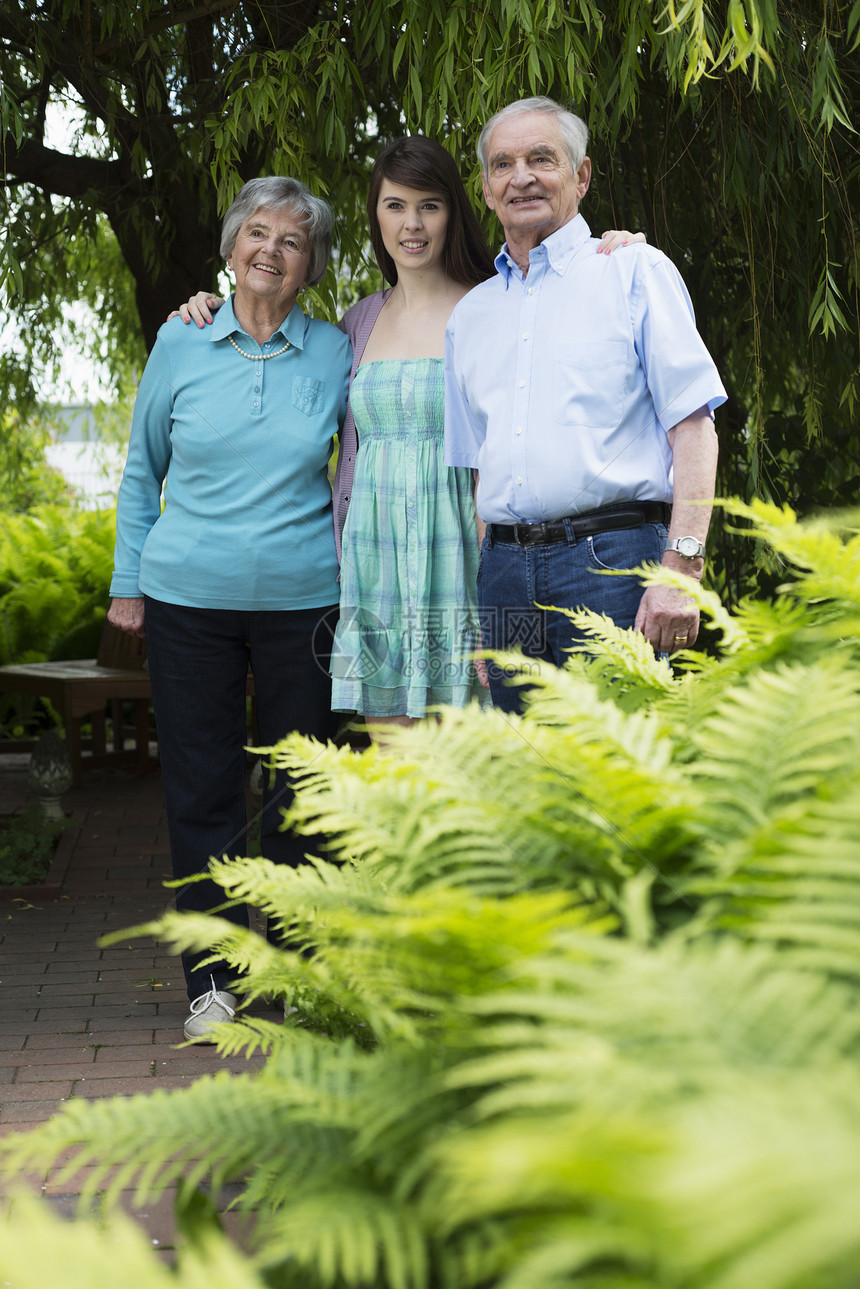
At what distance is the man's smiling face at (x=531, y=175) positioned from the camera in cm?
266

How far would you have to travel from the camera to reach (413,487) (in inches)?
114

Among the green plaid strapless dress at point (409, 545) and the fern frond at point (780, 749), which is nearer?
the fern frond at point (780, 749)

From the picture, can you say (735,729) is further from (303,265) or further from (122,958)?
(122,958)

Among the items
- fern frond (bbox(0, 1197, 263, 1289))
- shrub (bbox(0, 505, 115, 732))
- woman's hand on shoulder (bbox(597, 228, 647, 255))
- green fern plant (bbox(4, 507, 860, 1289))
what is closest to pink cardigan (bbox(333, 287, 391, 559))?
woman's hand on shoulder (bbox(597, 228, 647, 255))

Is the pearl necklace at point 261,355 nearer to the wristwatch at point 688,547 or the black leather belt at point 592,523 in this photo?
the black leather belt at point 592,523

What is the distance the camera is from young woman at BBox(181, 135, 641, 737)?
2.88 meters

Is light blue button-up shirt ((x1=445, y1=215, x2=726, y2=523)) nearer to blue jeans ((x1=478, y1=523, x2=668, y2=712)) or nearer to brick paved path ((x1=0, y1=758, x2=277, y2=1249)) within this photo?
blue jeans ((x1=478, y1=523, x2=668, y2=712))

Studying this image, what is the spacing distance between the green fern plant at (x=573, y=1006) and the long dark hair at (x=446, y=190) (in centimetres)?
182

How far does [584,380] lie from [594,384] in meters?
0.03

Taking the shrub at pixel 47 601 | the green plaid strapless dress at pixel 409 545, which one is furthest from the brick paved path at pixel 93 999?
the shrub at pixel 47 601

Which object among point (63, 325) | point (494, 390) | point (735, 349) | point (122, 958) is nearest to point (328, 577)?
point (494, 390)

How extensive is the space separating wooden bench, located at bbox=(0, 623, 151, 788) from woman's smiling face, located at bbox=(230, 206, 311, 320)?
140 inches

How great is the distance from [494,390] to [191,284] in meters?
3.29

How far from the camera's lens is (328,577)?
3.09 meters
